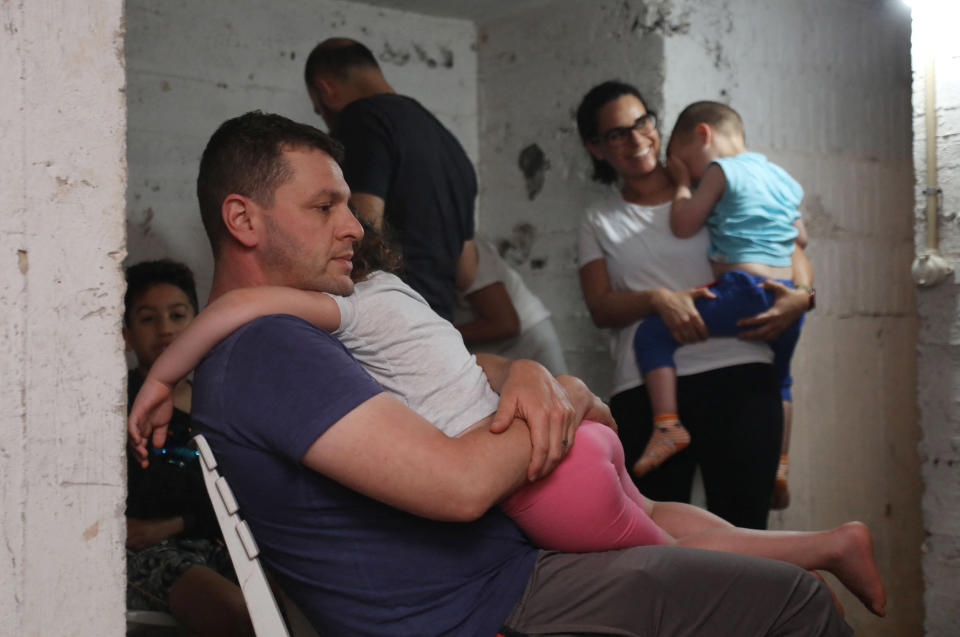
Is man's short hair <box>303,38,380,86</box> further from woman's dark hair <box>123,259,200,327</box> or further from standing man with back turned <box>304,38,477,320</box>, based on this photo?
woman's dark hair <box>123,259,200,327</box>

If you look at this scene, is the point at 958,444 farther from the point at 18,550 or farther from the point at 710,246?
the point at 18,550

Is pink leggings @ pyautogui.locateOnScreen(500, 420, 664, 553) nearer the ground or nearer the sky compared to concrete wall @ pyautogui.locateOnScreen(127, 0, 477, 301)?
nearer the ground

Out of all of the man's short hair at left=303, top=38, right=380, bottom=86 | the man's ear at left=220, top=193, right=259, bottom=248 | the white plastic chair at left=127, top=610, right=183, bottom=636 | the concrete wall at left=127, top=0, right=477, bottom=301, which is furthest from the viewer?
the concrete wall at left=127, top=0, right=477, bottom=301

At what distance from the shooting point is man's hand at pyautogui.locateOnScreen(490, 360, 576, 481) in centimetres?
158

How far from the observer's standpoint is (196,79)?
149 inches

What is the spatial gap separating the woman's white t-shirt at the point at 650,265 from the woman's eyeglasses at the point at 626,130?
23cm

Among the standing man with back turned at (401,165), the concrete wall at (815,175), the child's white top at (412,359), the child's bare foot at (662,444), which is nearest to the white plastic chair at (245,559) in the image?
the child's white top at (412,359)

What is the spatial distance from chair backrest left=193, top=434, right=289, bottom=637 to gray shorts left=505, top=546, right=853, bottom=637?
37cm

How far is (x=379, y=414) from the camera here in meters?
1.45

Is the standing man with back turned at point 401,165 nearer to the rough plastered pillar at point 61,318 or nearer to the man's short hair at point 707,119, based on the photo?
the man's short hair at point 707,119

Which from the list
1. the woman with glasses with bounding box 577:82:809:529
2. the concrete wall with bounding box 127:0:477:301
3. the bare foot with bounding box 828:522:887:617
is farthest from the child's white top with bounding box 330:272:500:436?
the concrete wall with bounding box 127:0:477:301

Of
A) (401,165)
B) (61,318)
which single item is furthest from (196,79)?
(61,318)

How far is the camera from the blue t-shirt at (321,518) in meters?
1.47

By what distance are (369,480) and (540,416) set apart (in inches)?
12.1
